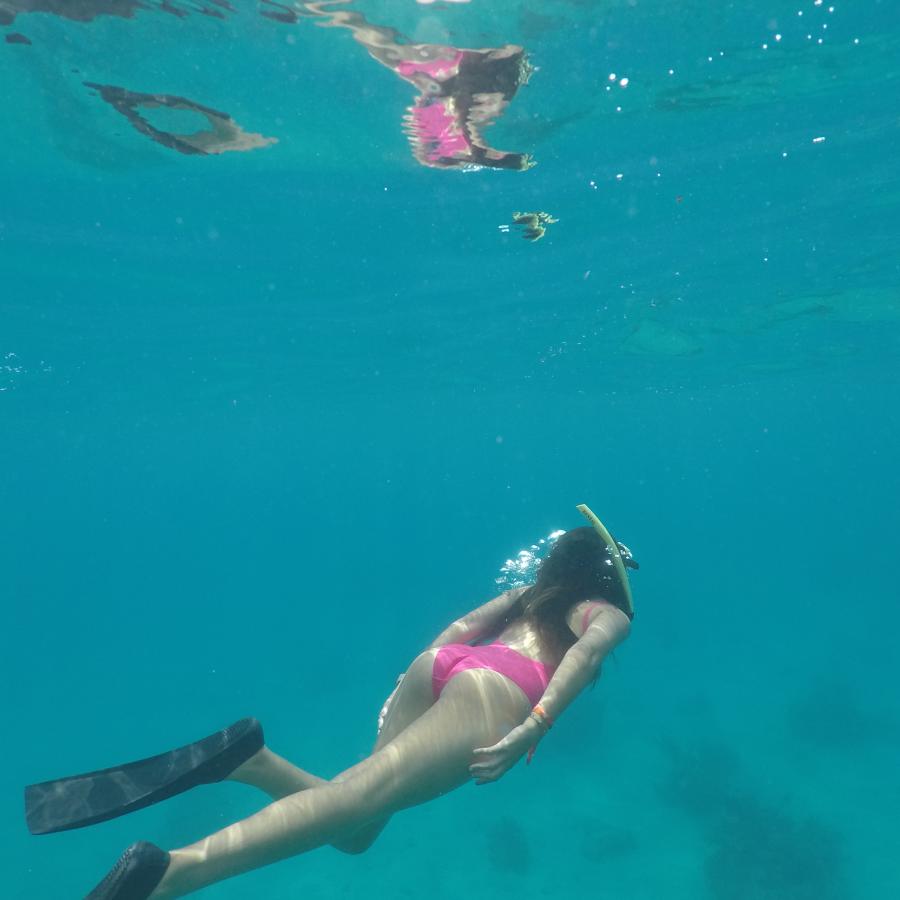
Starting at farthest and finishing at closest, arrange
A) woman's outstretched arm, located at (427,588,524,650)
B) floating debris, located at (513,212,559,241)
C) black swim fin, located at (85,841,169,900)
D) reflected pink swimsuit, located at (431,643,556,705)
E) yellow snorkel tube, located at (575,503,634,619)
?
floating debris, located at (513,212,559,241)
woman's outstretched arm, located at (427,588,524,650)
yellow snorkel tube, located at (575,503,634,619)
reflected pink swimsuit, located at (431,643,556,705)
black swim fin, located at (85,841,169,900)

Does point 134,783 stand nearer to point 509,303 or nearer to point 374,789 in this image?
point 374,789

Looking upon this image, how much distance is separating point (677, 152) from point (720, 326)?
15.2m

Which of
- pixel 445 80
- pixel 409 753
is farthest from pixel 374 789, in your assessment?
pixel 445 80

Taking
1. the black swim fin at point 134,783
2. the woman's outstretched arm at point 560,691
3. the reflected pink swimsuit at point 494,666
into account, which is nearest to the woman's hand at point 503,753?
the woman's outstretched arm at point 560,691

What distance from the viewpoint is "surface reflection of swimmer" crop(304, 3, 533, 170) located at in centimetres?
907

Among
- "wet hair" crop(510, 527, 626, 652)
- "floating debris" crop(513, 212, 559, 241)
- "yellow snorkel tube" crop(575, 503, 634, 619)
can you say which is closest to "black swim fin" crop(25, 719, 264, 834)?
"wet hair" crop(510, 527, 626, 652)

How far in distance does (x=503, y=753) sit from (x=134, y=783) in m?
2.66

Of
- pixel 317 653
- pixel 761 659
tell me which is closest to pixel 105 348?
pixel 317 653

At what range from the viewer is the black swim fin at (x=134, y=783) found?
4.45 meters

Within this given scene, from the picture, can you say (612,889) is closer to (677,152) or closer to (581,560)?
(581,560)

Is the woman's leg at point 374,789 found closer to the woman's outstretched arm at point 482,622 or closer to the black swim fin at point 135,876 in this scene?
the black swim fin at point 135,876

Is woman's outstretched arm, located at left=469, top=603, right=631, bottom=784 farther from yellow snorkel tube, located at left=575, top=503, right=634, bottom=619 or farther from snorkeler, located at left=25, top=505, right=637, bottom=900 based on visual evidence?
yellow snorkel tube, located at left=575, top=503, right=634, bottom=619

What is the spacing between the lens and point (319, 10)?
8.48m

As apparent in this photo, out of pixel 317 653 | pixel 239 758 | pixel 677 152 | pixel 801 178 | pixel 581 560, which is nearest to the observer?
pixel 239 758
